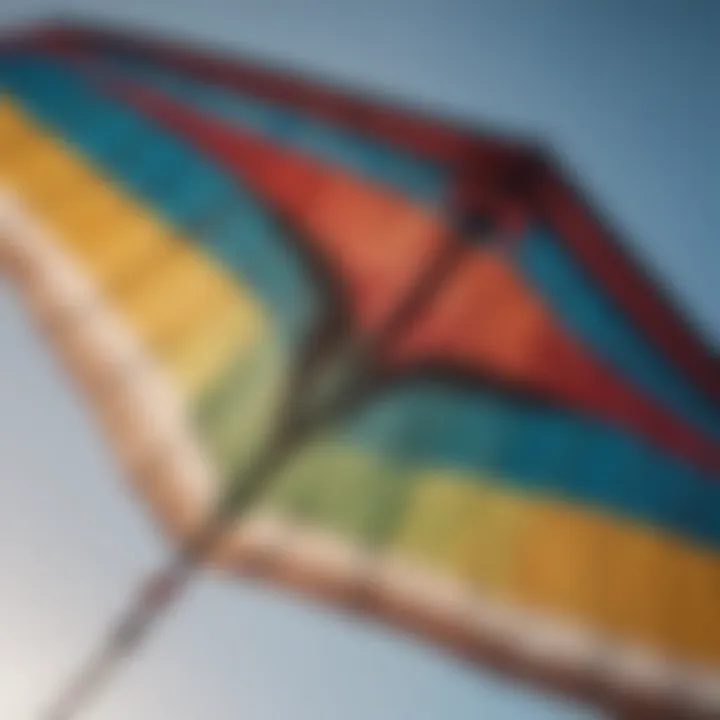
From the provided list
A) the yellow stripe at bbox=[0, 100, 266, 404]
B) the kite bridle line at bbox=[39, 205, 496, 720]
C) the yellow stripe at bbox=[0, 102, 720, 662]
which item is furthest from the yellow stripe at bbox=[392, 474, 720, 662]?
the yellow stripe at bbox=[0, 100, 266, 404]

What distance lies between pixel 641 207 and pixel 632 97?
0.13m

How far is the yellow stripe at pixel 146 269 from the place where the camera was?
39.8 inches

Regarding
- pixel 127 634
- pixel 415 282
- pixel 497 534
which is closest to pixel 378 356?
pixel 415 282

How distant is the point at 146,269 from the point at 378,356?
0.21 meters

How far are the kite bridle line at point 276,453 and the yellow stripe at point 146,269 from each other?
67mm

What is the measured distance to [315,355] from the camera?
1.03 metres

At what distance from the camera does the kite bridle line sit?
90 centimetres

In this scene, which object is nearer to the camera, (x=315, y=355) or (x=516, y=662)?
(x=516, y=662)

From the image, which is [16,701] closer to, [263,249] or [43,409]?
[43,409]

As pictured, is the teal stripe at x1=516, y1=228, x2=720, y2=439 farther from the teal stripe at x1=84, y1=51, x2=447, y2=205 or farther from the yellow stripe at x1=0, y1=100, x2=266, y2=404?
the yellow stripe at x1=0, y1=100, x2=266, y2=404

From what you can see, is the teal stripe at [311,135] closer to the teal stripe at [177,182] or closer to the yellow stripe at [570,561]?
the teal stripe at [177,182]

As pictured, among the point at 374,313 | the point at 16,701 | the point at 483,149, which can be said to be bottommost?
the point at 16,701

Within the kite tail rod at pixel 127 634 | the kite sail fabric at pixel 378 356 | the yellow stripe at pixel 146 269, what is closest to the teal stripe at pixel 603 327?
the kite sail fabric at pixel 378 356

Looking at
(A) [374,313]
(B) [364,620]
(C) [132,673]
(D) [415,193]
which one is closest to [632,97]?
(D) [415,193]
